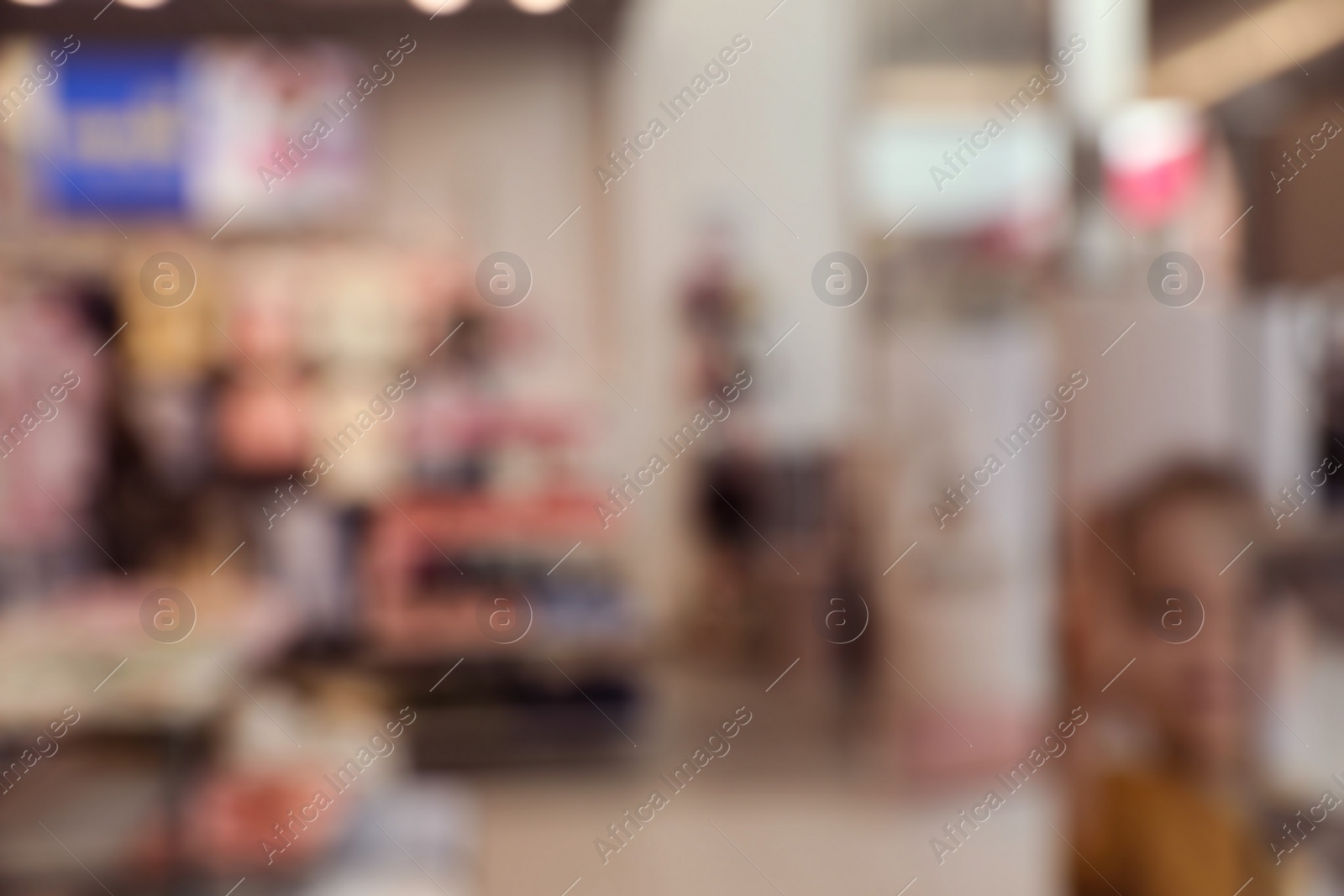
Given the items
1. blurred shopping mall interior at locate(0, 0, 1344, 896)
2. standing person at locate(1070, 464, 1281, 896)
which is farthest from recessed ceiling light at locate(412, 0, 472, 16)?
standing person at locate(1070, 464, 1281, 896)

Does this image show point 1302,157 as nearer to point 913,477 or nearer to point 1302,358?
point 1302,358

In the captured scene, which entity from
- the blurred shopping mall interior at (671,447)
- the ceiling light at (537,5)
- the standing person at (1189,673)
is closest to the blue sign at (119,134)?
the blurred shopping mall interior at (671,447)

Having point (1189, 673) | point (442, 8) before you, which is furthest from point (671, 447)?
point (1189, 673)

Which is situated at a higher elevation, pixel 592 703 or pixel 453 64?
pixel 453 64

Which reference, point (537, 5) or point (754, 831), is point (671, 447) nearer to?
point (754, 831)

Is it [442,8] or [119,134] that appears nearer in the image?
[442,8]

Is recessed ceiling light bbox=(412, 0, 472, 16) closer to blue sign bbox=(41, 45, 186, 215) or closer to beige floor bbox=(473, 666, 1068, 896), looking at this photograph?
blue sign bbox=(41, 45, 186, 215)

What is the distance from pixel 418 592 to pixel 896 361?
1538 mm

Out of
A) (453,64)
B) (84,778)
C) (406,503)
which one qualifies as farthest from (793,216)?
(84,778)

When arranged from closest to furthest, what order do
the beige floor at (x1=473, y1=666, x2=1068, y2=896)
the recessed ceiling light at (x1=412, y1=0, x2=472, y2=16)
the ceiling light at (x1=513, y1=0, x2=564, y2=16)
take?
the beige floor at (x1=473, y1=666, x2=1068, y2=896)
the ceiling light at (x1=513, y1=0, x2=564, y2=16)
the recessed ceiling light at (x1=412, y1=0, x2=472, y2=16)

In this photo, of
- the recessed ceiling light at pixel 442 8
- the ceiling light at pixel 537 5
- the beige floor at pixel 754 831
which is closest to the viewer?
the beige floor at pixel 754 831

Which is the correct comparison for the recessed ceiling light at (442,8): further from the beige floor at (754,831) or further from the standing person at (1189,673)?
the standing person at (1189,673)

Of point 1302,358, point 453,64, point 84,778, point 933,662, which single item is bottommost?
point 933,662

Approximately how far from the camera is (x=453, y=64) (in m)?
3.83
